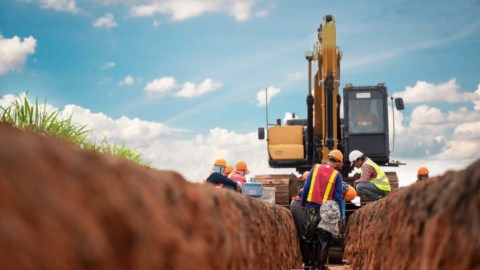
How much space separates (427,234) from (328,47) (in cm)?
1547

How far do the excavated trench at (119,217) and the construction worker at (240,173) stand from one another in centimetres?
1137

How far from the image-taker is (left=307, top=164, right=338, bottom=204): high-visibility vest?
9.80 metres

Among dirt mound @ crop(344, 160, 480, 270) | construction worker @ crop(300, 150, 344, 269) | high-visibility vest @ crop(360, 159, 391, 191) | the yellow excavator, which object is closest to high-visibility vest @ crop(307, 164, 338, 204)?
construction worker @ crop(300, 150, 344, 269)

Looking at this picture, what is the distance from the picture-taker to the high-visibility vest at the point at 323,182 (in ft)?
32.1

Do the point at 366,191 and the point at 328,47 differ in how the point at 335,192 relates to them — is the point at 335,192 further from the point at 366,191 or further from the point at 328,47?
the point at 328,47

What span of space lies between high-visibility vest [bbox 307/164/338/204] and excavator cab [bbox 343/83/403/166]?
787cm

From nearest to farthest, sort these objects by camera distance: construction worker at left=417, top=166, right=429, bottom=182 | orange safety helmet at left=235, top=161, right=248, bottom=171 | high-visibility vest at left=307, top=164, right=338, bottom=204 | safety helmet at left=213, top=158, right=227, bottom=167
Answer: high-visibility vest at left=307, top=164, right=338, bottom=204, orange safety helmet at left=235, top=161, right=248, bottom=171, safety helmet at left=213, top=158, right=227, bottom=167, construction worker at left=417, top=166, right=429, bottom=182

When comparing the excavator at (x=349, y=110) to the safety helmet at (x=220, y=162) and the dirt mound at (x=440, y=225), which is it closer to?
the safety helmet at (x=220, y=162)

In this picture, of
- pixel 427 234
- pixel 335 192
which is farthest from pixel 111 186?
pixel 335 192

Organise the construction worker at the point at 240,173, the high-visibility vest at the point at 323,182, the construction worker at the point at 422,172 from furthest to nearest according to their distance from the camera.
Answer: the construction worker at the point at 422,172 → the construction worker at the point at 240,173 → the high-visibility vest at the point at 323,182

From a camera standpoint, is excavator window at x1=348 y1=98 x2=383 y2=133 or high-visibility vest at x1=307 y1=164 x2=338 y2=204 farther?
excavator window at x1=348 y1=98 x2=383 y2=133

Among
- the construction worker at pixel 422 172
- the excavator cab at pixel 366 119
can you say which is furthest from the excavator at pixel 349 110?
the construction worker at pixel 422 172

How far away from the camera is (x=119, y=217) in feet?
4.75

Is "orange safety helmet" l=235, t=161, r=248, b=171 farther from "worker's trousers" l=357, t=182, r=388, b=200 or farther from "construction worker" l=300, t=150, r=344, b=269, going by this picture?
"construction worker" l=300, t=150, r=344, b=269
